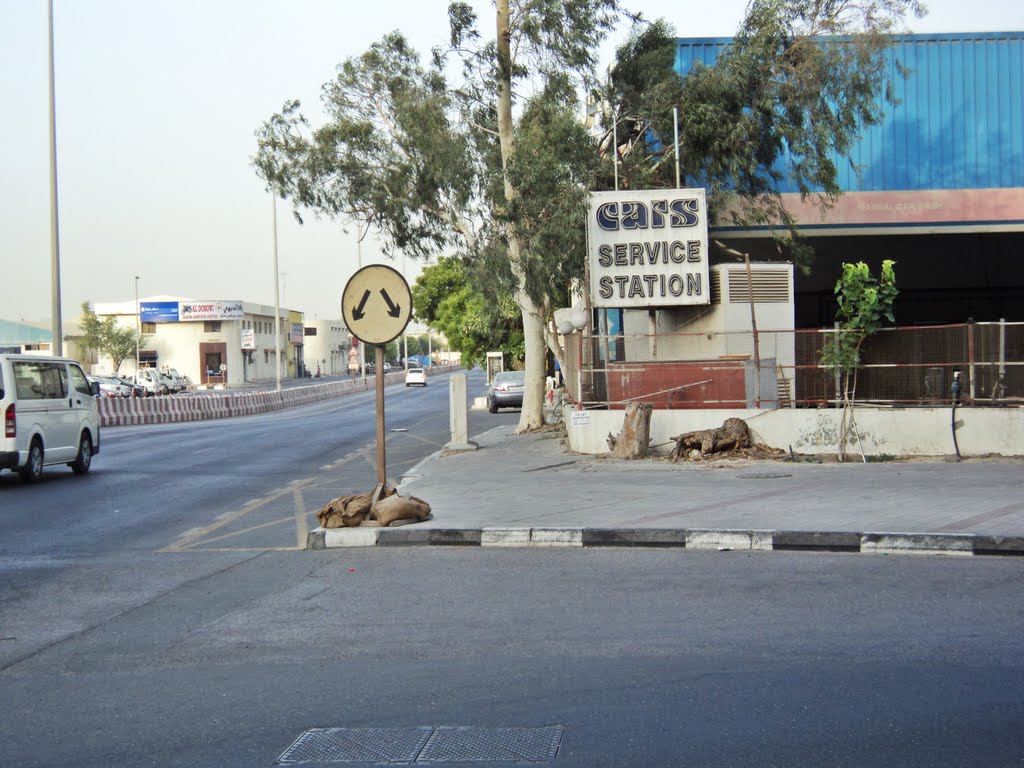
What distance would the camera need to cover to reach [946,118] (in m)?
27.2

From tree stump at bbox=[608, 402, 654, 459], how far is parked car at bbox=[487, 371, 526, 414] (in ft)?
72.7

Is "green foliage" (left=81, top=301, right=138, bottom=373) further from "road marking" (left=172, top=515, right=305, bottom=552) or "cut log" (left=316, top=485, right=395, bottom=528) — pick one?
"cut log" (left=316, top=485, right=395, bottom=528)

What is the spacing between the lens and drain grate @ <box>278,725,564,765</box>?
4.50 m

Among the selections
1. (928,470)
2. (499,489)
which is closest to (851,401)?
(928,470)

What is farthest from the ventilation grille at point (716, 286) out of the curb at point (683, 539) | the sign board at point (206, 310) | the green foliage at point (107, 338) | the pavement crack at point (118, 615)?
the green foliage at point (107, 338)

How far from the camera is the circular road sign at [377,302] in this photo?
10.9 metres

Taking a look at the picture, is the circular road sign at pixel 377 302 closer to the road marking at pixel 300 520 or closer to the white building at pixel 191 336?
the road marking at pixel 300 520

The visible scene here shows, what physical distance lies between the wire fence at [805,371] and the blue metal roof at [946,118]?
10148 mm

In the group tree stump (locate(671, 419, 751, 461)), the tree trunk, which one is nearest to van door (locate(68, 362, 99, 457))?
the tree trunk

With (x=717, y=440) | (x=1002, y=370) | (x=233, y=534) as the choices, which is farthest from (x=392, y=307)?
(x=1002, y=370)

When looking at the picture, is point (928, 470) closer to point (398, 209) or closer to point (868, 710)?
point (868, 710)

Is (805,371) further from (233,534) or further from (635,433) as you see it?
(233,534)

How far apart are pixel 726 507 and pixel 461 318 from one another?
5520 cm

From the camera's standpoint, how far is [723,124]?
2461 cm
